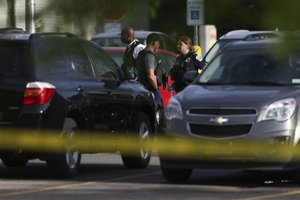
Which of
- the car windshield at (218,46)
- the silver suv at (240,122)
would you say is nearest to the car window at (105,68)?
the silver suv at (240,122)

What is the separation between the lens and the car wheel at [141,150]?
11672 millimetres

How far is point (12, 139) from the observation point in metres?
9.02

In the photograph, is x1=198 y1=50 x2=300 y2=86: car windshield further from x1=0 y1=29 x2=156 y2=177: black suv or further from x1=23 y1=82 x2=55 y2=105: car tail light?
x1=23 y1=82 x2=55 y2=105: car tail light

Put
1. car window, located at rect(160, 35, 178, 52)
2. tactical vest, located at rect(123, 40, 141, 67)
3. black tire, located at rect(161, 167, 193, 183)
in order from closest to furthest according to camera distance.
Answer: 1. car window, located at rect(160, 35, 178, 52)
2. tactical vest, located at rect(123, 40, 141, 67)
3. black tire, located at rect(161, 167, 193, 183)

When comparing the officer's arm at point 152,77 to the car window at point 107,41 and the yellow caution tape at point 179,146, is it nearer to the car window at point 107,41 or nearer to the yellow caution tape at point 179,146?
the car window at point 107,41

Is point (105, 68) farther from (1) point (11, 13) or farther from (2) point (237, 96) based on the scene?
(1) point (11, 13)

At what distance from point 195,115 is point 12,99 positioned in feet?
6.04

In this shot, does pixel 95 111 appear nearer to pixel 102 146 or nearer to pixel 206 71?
pixel 102 146

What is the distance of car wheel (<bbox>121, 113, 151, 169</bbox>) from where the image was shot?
11.7 metres

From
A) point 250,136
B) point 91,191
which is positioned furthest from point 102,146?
point 250,136

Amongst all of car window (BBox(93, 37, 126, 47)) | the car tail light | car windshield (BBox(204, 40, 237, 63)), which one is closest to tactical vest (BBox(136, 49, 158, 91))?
car window (BBox(93, 37, 126, 47))

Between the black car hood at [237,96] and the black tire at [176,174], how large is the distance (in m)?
0.71

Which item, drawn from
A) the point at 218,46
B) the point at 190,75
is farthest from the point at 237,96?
the point at 218,46

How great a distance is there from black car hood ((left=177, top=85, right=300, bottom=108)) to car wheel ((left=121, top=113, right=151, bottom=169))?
1674mm
